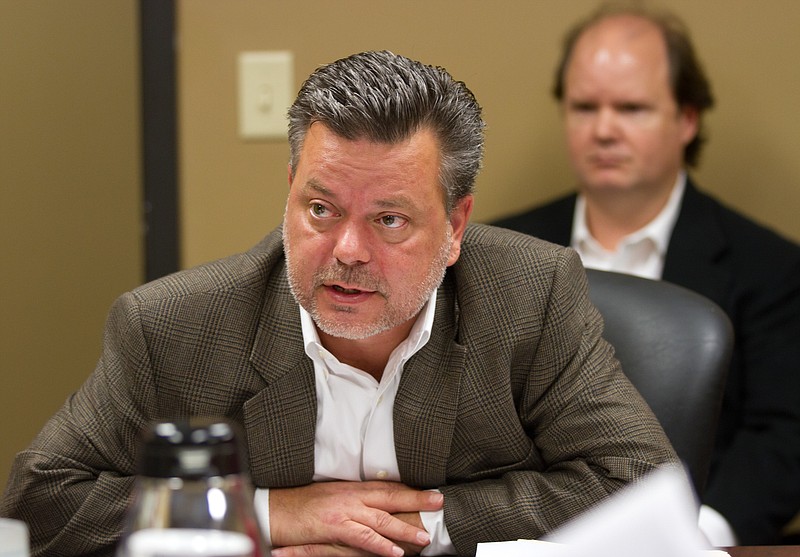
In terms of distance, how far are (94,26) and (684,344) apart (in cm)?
164

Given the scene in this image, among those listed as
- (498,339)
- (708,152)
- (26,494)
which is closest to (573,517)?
(498,339)

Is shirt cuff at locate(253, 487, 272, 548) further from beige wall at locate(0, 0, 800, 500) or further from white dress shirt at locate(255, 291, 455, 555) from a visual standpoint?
beige wall at locate(0, 0, 800, 500)

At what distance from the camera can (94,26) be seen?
253 cm

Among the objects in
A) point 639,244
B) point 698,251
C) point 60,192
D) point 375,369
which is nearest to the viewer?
point 375,369

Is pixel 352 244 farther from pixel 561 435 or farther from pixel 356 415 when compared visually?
pixel 561 435

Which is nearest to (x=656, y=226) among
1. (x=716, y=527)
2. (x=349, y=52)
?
(x=716, y=527)

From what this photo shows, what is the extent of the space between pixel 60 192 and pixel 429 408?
1.24m

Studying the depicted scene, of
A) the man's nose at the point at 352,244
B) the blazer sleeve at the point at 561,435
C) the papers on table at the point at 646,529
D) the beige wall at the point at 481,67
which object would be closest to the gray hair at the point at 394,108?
the man's nose at the point at 352,244

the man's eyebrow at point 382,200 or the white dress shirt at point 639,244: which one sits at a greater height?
the man's eyebrow at point 382,200

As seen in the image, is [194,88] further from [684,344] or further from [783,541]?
[783,541]

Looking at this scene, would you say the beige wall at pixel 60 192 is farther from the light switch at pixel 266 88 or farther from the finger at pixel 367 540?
the finger at pixel 367 540

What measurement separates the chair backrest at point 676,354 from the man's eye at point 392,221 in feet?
1.47

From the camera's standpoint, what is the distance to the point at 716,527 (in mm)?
2217

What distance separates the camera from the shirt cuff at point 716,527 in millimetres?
2191
